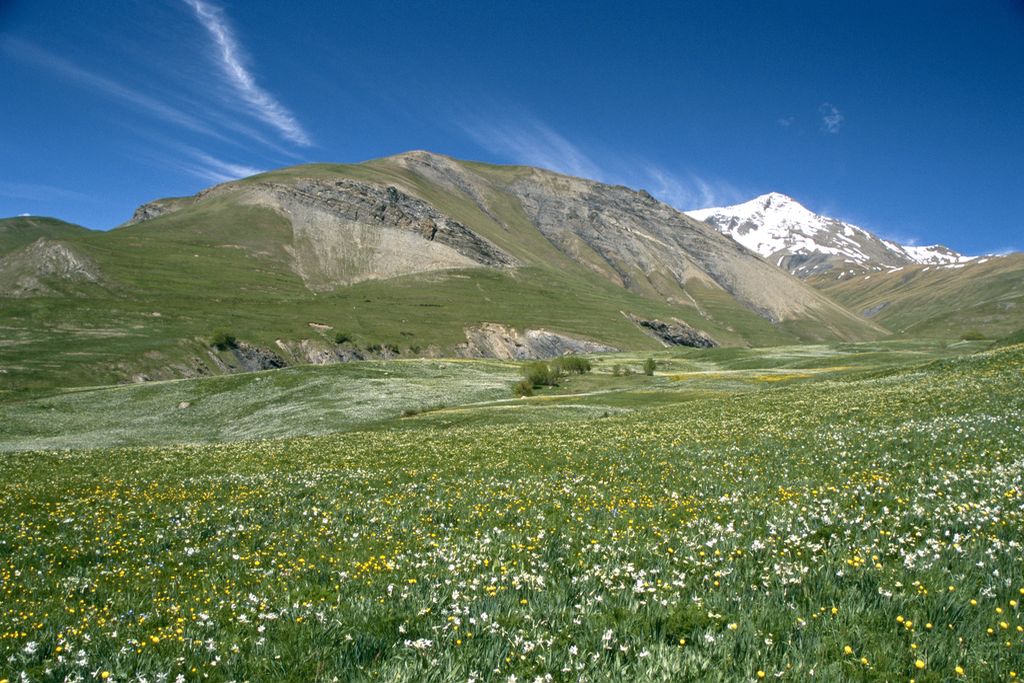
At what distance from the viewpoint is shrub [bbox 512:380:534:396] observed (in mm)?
77750

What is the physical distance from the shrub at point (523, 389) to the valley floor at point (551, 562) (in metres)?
49.3

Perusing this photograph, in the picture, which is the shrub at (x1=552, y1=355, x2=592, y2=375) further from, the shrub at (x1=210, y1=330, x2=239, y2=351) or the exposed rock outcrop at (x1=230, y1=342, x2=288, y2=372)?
the shrub at (x1=210, y1=330, x2=239, y2=351)

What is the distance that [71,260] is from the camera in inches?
7338

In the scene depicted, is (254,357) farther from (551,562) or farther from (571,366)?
(551,562)

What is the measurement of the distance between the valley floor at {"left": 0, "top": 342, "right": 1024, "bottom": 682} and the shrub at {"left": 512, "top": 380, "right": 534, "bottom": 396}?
49.3m

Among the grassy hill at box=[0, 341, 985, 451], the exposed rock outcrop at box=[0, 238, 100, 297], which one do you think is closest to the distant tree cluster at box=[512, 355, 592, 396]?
the grassy hill at box=[0, 341, 985, 451]

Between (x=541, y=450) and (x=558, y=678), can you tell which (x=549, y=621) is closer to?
(x=558, y=678)

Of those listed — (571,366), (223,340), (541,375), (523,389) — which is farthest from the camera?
(223,340)

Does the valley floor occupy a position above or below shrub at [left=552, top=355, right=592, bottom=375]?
below

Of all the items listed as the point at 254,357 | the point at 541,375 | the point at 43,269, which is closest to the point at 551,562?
the point at 541,375

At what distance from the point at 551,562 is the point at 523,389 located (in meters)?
68.3

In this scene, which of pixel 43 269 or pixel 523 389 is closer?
pixel 523 389

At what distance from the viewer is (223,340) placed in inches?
5236

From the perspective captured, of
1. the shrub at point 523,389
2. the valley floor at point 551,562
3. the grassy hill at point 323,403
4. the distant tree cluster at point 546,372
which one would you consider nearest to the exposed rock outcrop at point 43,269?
the grassy hill at point 323,403
